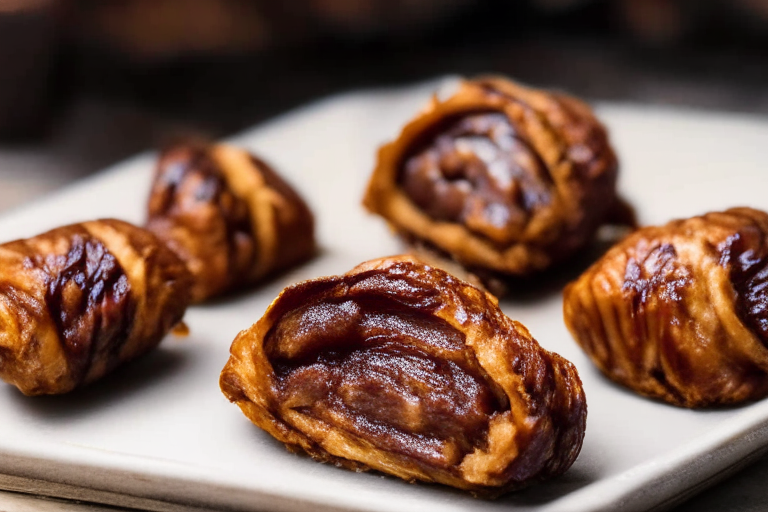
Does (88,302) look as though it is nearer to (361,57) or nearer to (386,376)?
(386,376)

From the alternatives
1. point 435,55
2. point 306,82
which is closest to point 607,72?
point 435,55

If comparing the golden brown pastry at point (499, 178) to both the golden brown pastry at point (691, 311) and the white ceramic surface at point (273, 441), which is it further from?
the golden brown pastry at point (691, 311)

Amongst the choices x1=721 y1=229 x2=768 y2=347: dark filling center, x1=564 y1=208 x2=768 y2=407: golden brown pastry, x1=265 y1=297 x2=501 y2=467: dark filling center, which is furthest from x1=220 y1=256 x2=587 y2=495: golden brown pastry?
x1=721 y1=229 x2=768 y2=347: dark filling center

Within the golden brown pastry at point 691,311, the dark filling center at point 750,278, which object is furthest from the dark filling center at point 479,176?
the dark filling center at point 750,278

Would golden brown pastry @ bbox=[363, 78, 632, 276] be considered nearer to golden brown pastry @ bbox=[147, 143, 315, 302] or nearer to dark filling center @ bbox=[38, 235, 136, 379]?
golden brown pastry @ bbox=[147, 143, 315, 302]

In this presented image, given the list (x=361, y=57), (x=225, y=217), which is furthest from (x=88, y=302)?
(x=361, y=57)
